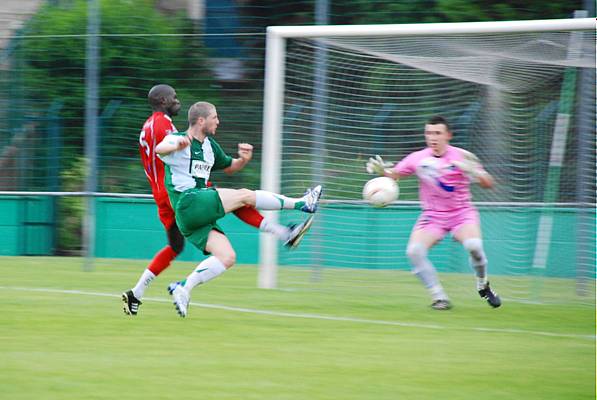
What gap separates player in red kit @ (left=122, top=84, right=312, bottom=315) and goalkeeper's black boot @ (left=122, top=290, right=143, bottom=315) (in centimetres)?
26

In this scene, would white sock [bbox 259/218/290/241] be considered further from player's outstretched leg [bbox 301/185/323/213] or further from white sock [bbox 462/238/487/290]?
white sock [bbox 462/238/487/290]

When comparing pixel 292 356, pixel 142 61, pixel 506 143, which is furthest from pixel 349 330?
pixel 142 61

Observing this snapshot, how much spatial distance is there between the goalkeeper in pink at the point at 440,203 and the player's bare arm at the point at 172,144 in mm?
1850

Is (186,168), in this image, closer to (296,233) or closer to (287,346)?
(296,233)

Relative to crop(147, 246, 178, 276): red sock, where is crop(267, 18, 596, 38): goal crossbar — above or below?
above

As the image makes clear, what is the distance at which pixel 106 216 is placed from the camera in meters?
13.9

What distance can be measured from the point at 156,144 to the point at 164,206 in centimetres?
52

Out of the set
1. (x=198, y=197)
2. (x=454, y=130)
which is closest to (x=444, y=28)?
(x=454, y=130)

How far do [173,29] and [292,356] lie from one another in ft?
25.1

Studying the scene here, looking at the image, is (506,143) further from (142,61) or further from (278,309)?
(142,61)

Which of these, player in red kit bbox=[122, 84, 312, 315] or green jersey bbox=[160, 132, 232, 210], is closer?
green jersey bbox=[160, 132, 232, 210]

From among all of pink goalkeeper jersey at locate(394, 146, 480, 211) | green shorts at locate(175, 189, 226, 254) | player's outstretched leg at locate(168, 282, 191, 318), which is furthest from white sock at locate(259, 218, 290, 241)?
pink goalkeeper jersey at locate(394, 146, 480, 211)

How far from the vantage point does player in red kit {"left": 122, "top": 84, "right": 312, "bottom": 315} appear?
336 inches

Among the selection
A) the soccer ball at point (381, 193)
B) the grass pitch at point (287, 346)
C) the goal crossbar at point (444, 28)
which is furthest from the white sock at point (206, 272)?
the goal crossbar at point (444, 28)
